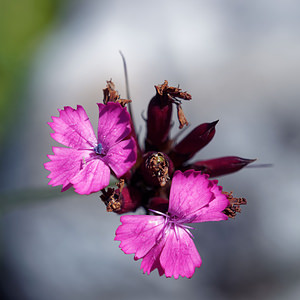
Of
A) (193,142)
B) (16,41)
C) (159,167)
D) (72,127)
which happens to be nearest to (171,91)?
(193,142)

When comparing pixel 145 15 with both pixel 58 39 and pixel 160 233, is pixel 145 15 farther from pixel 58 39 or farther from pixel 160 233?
pixel 160 233

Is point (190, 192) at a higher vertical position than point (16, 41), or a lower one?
lower

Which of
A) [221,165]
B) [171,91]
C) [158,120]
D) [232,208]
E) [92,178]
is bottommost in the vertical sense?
[232,208]

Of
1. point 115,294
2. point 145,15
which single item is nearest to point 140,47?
point 145,15

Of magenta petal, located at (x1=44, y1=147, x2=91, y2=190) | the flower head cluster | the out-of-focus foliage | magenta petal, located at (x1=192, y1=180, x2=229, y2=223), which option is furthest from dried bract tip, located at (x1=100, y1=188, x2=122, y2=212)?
the out-of-focus foliage

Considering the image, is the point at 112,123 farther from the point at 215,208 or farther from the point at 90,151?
the point at 215,208

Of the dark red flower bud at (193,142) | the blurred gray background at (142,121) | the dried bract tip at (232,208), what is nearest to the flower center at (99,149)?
the dark red flower bud at (193,142)
